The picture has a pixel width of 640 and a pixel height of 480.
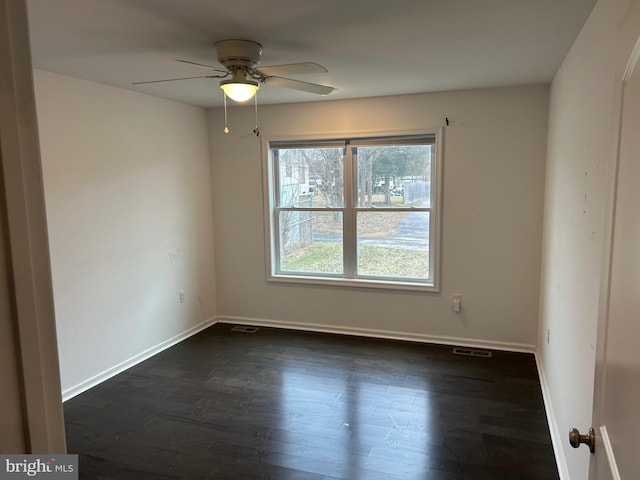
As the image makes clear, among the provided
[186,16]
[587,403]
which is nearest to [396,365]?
[587,403]

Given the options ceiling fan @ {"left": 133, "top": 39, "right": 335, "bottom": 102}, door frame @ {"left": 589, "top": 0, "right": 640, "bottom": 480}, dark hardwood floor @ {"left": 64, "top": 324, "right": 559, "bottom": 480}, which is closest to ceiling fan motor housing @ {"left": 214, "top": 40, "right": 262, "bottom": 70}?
ceiling fan @ {"left": 133, "top": 39, "right": 335, "bottom": 102}

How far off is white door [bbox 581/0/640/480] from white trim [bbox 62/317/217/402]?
342cm

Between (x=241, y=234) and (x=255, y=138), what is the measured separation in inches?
40.5

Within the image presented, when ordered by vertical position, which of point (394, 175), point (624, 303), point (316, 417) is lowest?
point (316, 417)

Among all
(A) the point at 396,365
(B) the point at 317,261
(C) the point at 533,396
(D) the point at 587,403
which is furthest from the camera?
(B) the point at 317,261

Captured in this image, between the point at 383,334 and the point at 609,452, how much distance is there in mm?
3527

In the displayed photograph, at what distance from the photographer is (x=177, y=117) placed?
14.1 ft

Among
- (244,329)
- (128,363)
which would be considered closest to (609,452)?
(128,363)

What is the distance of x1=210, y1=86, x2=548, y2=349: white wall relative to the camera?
152 inches

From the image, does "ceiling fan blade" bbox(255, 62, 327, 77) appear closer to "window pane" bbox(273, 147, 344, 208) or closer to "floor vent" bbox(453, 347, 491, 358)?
"window pane" bbox(273, 147, 344, 208)

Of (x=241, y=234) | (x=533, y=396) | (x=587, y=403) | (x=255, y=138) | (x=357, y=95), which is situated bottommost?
(x=533, y=396)

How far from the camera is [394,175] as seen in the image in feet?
14.2

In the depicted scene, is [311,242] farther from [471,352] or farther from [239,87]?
[239,87]

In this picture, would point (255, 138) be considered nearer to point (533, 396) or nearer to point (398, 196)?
point (398, 196)
